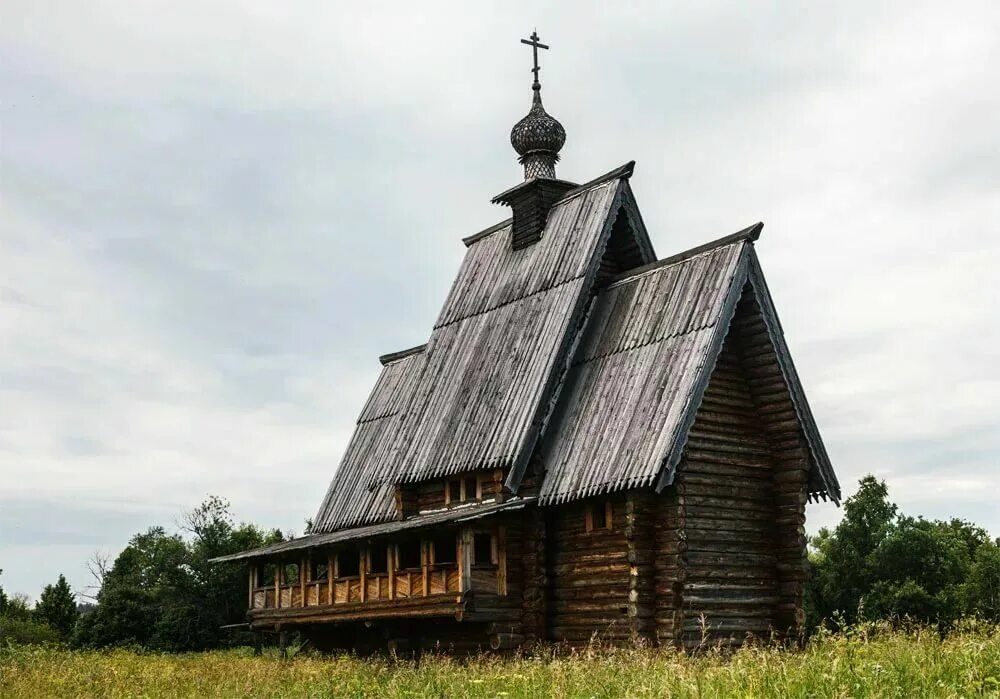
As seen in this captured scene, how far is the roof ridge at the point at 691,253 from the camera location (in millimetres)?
22109

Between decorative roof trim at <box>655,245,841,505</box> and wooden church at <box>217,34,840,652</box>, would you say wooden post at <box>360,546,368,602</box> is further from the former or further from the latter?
decorative roof trim at <box>655,245,841,505</box>

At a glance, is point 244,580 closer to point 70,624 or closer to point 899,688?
point 70,624

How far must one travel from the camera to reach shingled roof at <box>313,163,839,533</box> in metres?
21.5

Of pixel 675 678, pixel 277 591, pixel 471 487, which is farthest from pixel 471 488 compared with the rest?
pixel 675 678

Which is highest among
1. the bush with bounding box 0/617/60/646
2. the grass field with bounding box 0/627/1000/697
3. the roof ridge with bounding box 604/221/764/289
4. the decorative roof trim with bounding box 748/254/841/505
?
the roof ridge with bounding box 604/221/764/289

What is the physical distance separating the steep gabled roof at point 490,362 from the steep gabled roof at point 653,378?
81 cm

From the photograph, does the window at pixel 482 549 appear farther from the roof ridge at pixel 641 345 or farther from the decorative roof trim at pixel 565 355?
the roof ridge at pixel 641 345

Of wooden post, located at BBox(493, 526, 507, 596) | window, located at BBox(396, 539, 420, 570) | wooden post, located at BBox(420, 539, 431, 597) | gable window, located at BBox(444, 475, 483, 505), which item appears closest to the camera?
wooden post, located at BBox(493, 526, 507, 596)

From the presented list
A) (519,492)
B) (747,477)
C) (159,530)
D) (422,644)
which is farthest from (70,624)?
(747,477)

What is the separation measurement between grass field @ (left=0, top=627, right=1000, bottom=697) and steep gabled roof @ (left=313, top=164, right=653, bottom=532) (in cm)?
504

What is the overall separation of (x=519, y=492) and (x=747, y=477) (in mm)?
4571

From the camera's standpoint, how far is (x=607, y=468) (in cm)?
2123

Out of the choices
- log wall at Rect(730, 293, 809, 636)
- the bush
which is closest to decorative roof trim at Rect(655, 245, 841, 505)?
log wall at Rect(730, 293, 809, 636)

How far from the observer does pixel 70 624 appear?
50.9 m
